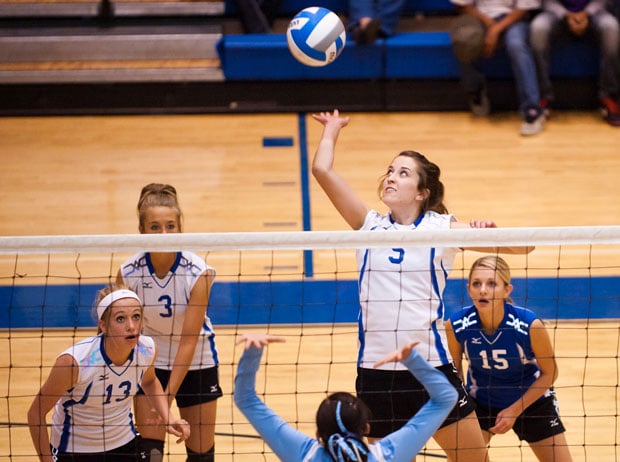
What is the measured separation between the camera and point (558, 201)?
8.88 metres

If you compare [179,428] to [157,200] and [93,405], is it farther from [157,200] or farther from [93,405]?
[157,200]

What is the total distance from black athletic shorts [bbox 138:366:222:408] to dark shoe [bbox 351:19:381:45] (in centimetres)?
655

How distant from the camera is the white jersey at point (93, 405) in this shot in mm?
4301

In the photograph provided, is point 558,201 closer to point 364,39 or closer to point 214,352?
point 364,39

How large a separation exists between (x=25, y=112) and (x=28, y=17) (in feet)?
4.06

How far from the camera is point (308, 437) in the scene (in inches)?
134

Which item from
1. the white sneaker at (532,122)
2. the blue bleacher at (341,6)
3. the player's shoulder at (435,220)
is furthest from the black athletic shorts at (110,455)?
the blue bleacher at (341,6)

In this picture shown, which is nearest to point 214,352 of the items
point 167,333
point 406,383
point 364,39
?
point 167,333

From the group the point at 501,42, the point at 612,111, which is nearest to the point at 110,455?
the point at 501,42

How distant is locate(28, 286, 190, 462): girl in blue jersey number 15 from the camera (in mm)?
4277

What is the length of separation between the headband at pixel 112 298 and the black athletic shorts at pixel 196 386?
549 millimetres

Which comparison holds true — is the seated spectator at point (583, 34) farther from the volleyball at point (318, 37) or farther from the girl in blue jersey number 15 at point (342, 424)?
the girl in blue jersey number 15 at point (342, 424)

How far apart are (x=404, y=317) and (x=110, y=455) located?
1396 mm

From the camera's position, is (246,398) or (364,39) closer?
(246,398)
